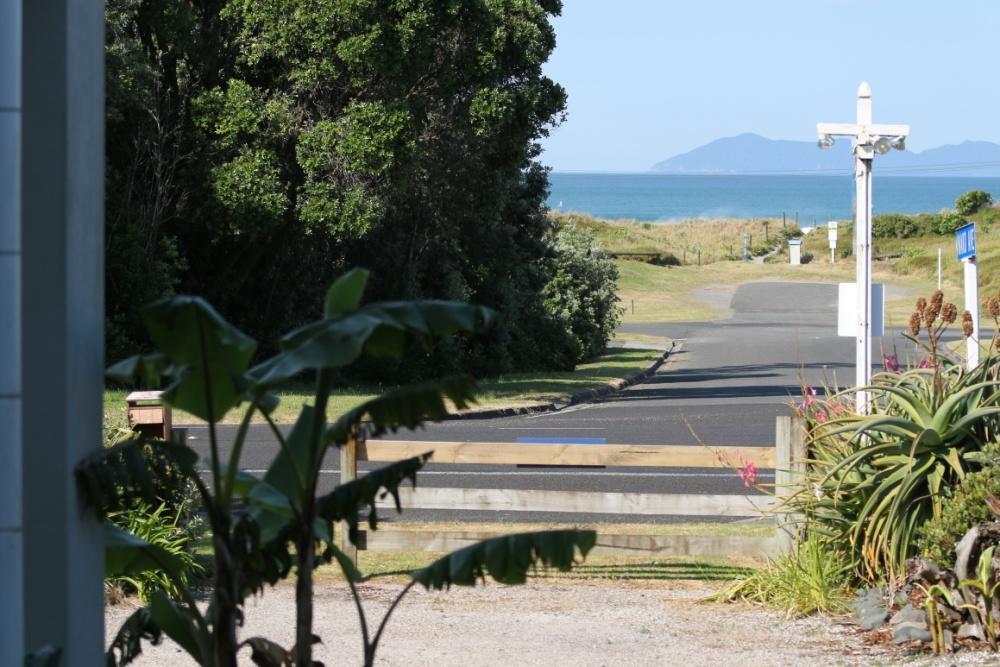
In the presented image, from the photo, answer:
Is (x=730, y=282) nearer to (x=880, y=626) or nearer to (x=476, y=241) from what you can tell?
(x=476, y=241)

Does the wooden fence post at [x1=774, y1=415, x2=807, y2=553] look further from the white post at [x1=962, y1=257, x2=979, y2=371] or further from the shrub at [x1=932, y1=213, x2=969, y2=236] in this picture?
the shrub at [x1=932, y1=213, x2=969, y2=236]

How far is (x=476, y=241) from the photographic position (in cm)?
2745

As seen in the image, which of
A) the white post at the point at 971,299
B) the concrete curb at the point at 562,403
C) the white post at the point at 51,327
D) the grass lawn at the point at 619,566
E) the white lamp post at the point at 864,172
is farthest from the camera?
the concrete curb at the point at 562,403

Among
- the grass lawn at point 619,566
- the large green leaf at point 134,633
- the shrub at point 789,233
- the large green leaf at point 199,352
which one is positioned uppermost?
the shrub at point 789,233

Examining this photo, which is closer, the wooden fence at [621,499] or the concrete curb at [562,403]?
the wooden fence at [621,499]

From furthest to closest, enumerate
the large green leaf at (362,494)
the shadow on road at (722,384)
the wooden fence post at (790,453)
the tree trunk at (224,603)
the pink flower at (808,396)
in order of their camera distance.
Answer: the shadow on road at (722,384)
the pink flower at (808,396)
the wooden fence post at (790,453)
the large green leaf at (362,494)
the tree trunk at (224,603)

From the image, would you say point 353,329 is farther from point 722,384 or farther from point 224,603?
point 722,384

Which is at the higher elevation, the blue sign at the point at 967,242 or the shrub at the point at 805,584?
the blue sign at the point at 967,242

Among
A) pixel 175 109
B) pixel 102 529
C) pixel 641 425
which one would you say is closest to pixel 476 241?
pixel 175 109

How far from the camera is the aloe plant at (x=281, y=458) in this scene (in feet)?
12.4

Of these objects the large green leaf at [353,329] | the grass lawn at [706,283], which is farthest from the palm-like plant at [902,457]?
the grass lawn at [706,283]

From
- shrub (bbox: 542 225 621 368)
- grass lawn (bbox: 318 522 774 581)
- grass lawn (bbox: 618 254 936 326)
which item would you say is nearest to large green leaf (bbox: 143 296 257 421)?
grass lawn (bbox: 318 522 774 581)

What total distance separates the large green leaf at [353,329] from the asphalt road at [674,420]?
466cm

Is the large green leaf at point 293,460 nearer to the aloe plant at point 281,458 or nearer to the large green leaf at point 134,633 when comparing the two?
the aloe plant at point 281,458
